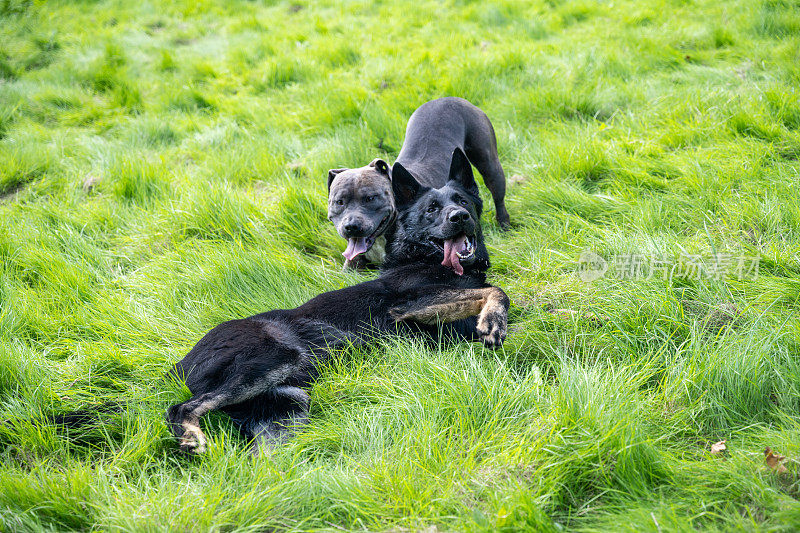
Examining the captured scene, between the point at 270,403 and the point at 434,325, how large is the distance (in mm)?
974

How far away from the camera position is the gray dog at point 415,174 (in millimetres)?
3832

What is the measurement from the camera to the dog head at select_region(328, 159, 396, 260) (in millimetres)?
3730

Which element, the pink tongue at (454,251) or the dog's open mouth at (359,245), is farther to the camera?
the dog's open mouth at (359,245)

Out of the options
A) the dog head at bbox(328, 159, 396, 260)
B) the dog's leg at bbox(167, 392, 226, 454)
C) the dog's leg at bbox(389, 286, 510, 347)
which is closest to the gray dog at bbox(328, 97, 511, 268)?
the dog head at bbox(328, 159, 396, 260)

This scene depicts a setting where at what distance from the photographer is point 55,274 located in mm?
3537

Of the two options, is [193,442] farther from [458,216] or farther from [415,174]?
[415,174]

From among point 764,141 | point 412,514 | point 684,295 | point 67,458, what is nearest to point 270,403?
point 67,458

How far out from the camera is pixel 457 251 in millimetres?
3270

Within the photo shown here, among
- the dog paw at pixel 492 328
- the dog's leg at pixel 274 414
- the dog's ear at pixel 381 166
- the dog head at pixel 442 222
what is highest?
the dog's ear at pixel 381 166

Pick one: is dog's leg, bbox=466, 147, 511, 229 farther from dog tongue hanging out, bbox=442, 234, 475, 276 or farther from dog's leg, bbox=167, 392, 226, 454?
dog's leg, bbox=167, 392, 226, 454

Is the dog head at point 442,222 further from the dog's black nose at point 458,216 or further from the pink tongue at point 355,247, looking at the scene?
the pink tongue at point 355,247

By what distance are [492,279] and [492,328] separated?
37.9 inches

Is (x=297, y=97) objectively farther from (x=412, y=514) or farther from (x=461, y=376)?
(x=412, y=514)

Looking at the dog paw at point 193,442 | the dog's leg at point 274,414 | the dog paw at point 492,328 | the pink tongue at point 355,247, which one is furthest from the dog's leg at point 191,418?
the pink tongue at point 355,247
